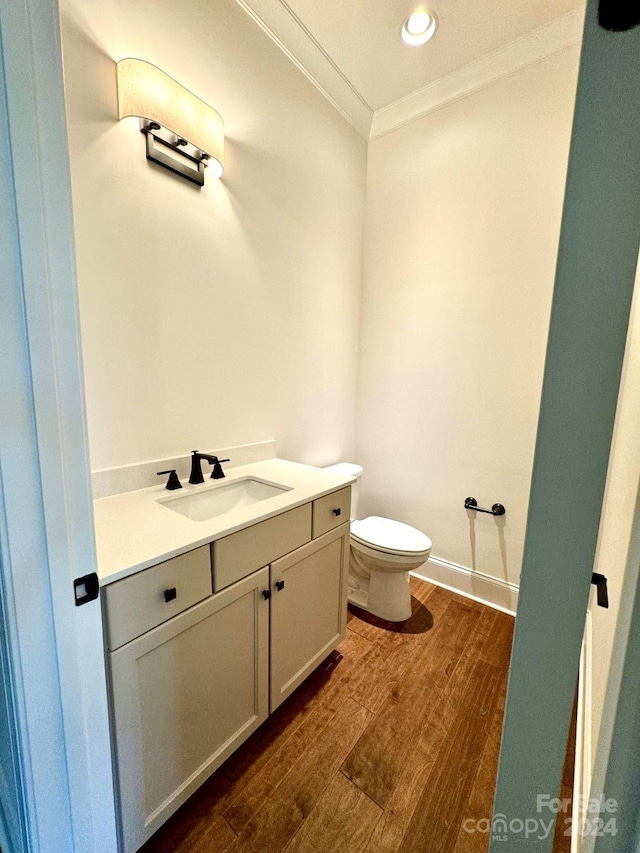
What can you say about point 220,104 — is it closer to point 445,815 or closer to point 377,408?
point 377,408

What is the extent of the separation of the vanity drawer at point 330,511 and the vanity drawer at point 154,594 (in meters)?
0.48

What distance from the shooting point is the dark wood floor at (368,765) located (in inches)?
38.1

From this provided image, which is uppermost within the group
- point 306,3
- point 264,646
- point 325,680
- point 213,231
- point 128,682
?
point 306,3

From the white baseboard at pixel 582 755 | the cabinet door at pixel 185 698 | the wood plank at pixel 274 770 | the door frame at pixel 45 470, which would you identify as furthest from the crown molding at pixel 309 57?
the wood plank at pixel 274 770

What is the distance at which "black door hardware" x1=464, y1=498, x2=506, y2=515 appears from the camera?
1.89m

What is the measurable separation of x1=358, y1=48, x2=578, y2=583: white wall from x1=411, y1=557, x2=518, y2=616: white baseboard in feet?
0.20

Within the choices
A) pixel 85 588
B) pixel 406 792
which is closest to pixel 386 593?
pixel 406 792

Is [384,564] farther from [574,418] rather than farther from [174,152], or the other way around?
[174,152]

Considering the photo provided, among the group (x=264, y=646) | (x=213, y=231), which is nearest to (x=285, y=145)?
(x=213, y=231)

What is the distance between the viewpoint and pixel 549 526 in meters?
0.40

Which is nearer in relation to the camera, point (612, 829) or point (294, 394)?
point (612, 829)

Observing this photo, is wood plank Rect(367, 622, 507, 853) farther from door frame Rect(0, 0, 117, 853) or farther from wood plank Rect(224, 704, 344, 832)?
door frame Rect(0, 0, 117, 853)

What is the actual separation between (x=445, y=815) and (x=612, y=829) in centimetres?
97

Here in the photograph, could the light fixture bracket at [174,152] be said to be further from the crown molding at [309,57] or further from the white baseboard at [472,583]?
the white baseboard at [472,583]
